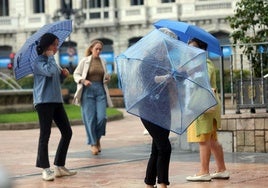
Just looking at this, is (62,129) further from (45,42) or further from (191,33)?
(191,33)

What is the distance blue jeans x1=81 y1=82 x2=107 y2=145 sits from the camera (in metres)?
12.8

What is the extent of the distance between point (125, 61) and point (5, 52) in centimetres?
5415

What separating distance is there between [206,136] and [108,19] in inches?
1905

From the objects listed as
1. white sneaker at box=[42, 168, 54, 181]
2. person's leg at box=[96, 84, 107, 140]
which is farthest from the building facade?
white sneaker at box=[42, 168, 54, 181]

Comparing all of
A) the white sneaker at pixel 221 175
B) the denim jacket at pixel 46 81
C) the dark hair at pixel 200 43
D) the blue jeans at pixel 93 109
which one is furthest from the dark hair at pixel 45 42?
the blue jeans at pixel 93 109

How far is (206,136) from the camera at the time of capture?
29.4 feet

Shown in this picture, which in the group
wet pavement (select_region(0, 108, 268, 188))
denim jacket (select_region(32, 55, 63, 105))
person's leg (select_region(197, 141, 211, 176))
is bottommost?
wet pavement (select_region(0, 108, 268, 188))


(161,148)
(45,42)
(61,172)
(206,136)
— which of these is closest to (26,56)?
(45,42)

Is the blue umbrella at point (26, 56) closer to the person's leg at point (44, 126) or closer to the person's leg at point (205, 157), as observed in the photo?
the person's leg at point (44, 126)

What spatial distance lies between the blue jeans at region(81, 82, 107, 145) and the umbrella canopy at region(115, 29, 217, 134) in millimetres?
5115

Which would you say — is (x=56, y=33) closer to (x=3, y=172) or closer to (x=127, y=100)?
(x=127, y=100)

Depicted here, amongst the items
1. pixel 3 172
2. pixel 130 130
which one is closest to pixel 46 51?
pixel 3 172

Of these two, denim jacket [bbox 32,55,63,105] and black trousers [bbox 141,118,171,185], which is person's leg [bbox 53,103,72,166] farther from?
black trousers [bbox 141,118,171,185]

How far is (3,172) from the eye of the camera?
12.8 ft
